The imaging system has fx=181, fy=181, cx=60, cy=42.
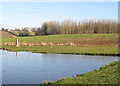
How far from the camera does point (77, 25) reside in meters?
114

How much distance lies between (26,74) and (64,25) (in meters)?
99.5

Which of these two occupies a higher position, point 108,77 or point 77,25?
point 77,25

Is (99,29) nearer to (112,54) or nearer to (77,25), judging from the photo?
(77,25)

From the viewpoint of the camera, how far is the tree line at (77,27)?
107312 millimetres

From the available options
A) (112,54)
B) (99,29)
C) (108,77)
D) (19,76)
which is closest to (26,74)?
(19,76)

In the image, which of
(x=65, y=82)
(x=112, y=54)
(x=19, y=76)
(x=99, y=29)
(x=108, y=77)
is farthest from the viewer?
(x=99, y=29)

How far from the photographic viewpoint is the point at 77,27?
111438 millimetres

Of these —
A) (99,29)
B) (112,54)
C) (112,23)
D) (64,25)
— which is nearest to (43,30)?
(64,25)

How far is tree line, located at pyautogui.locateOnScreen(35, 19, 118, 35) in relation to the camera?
107 metres

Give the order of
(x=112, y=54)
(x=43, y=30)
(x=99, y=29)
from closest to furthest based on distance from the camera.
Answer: (x=112, y=54) → (x=99, y=29) → (x=43, y=30)

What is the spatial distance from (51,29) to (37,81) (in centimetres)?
9980

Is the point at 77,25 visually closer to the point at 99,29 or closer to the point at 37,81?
the point at 99,29

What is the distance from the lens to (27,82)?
1171 cm

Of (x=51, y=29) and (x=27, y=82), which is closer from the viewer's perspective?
(x=27, y=82)
